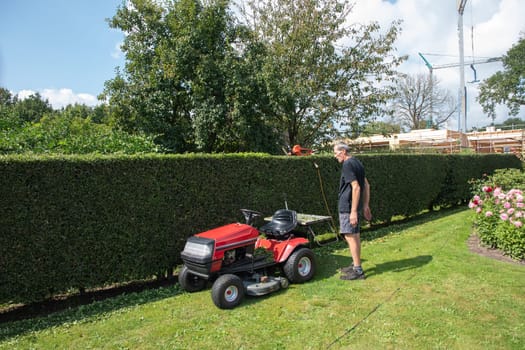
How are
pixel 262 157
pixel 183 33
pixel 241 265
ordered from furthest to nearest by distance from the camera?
pixel 183 33
pixel 262 157
pixel 241 265

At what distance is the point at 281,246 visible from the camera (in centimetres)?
506

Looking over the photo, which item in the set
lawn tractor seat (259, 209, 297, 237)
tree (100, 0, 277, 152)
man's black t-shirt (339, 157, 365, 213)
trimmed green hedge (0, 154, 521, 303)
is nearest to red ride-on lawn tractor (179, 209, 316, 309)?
lawn tractor seat (259, 209, 297, 237)

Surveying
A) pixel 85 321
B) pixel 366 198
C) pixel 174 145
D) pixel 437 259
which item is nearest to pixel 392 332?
pixel 366 198

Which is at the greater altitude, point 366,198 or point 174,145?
point 174,145

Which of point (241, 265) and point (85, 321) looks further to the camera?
point (241, 265)

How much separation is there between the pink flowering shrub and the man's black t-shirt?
9.27 ft

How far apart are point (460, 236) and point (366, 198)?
3.41 m

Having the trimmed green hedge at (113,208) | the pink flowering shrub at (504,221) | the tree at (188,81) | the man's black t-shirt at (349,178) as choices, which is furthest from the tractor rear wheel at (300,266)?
the tree at (188,81)

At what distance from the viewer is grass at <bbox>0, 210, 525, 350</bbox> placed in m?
Answer: 3.48

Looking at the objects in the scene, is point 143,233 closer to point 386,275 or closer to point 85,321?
point 85,321

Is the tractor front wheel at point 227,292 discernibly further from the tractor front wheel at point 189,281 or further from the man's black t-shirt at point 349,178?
the man's black t-shirt at point 349,178

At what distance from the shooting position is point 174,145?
39.4ft

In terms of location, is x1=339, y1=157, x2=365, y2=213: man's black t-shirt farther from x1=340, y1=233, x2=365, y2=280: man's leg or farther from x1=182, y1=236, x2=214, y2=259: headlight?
x1=182, y1=236, x2=214, y2=259: headlight

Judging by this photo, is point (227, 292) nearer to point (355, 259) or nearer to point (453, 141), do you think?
point (355, 259)
